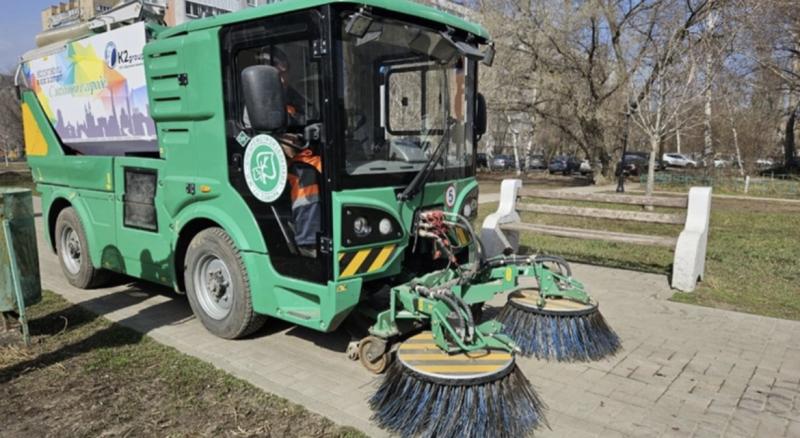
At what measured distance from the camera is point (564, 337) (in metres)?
4.49

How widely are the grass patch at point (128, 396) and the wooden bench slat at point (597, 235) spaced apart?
504cm

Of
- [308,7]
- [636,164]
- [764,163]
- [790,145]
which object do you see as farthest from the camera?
[636,164]

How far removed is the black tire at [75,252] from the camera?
21.4 feet

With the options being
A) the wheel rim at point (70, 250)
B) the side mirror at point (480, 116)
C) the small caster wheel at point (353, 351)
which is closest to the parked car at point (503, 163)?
the wheel rim at point (70, 250)

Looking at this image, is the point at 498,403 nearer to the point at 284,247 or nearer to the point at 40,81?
the point at 284,247

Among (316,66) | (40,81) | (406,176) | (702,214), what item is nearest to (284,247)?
(406,176)

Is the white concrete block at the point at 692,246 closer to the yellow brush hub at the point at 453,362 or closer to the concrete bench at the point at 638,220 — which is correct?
the concrete bench at the point at 638,220

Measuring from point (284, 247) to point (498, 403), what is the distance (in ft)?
6.46

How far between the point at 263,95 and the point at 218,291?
2060mm

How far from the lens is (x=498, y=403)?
10.6 ft

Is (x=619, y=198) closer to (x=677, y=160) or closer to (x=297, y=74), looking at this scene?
(x=297, y=74)

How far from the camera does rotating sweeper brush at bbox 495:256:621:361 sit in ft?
14.7

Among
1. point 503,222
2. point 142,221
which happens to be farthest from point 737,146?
point 142,221

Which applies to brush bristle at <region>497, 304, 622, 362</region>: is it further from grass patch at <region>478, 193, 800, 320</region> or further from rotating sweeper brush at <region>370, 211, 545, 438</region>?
grass patch at <region>478, 193, 800, 320</region>
